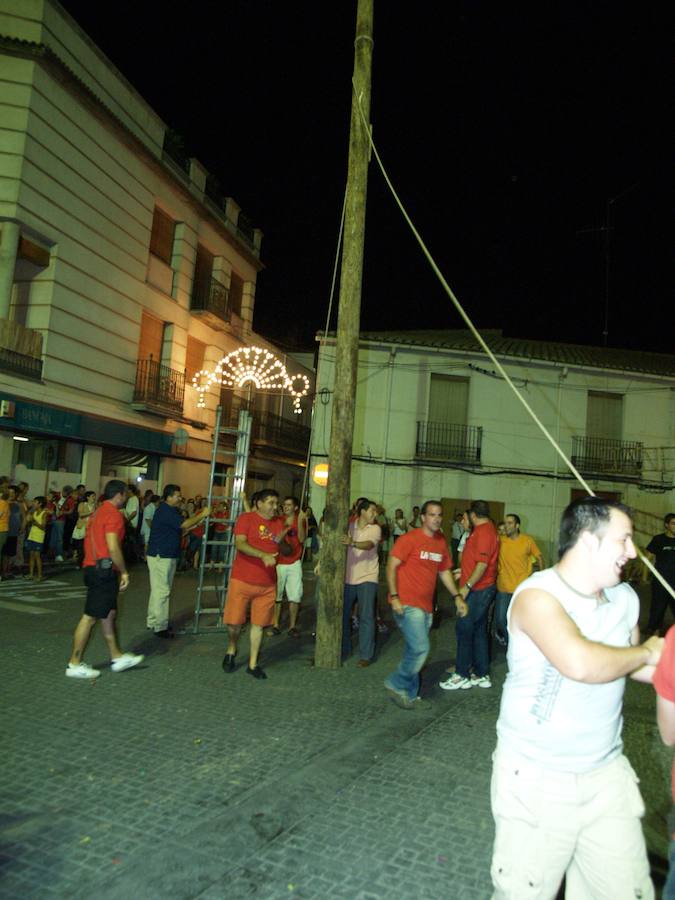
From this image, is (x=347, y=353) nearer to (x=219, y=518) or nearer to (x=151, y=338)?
(x=219, y=518)

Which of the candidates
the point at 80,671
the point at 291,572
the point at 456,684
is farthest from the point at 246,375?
the point at 456,684

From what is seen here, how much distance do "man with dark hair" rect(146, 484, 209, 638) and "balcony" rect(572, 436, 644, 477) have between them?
56.8 ft

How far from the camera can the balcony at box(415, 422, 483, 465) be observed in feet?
72.3

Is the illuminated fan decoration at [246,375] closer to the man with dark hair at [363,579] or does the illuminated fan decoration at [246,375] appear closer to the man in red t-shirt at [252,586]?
the man with dark hair at [363,579]

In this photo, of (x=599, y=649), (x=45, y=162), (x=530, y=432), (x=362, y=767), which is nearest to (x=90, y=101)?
(x=45, y=162)

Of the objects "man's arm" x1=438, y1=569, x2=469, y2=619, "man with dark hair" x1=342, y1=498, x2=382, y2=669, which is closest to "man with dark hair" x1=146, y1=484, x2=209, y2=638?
"man with dark hair" x1=342, y1=498, x2=382, y2=669

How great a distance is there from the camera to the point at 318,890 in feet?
10.0

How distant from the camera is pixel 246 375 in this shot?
692 inches

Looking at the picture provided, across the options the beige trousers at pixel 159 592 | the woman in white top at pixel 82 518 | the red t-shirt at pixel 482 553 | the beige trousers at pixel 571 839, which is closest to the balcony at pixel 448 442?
the woman in white top at pixel 82 518

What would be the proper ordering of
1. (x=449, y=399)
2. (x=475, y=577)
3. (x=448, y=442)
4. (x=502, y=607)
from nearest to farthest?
(x=475, y=577) < (x=502, y=607) < (x=448, y=442) < (x=449, y=399)

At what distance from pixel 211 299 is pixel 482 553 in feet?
61.3

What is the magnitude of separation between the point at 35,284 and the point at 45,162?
118 inches

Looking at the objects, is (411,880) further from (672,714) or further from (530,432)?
(530,432)

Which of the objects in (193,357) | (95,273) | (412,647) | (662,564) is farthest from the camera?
(193,357)
